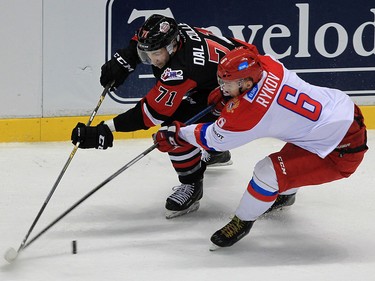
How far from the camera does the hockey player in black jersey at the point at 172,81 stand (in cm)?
472

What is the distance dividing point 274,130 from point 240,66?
32 cm

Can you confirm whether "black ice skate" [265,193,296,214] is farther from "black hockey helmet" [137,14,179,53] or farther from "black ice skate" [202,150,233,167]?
"black hockey helmet" [137,14,179,53]

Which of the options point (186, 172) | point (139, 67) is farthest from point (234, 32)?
point (186, 172)

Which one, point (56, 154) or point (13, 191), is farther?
point (56, 154)

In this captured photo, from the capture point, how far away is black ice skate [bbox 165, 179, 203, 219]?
16.9ft

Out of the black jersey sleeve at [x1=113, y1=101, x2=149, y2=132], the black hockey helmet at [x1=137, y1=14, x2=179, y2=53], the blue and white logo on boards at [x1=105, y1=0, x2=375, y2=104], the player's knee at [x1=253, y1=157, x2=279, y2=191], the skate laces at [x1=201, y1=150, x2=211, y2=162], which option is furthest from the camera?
the blue and white logo on boards at [x1=105, y1=0, x2=375, y2=104]

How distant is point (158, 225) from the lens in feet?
16.5

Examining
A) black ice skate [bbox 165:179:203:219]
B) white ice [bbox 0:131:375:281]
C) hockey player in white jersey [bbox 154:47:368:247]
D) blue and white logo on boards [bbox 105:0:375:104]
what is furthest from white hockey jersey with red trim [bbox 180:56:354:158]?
blue and white logo on boards [bbox 105:0:375:104]

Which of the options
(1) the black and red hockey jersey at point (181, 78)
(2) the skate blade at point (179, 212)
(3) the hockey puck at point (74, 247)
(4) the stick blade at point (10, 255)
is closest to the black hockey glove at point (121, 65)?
(1) the black and red hockey jersey at point (181, 78)

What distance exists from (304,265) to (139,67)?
2.12m

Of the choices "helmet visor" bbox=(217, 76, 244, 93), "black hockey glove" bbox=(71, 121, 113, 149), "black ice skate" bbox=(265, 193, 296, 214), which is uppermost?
"helmet visor" bbox=(217, 76, 244, 93)

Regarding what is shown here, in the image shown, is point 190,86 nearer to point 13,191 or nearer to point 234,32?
point 13,191

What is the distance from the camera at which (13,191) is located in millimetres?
5453

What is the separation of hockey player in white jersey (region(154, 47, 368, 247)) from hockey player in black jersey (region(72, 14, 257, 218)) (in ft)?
0.48
